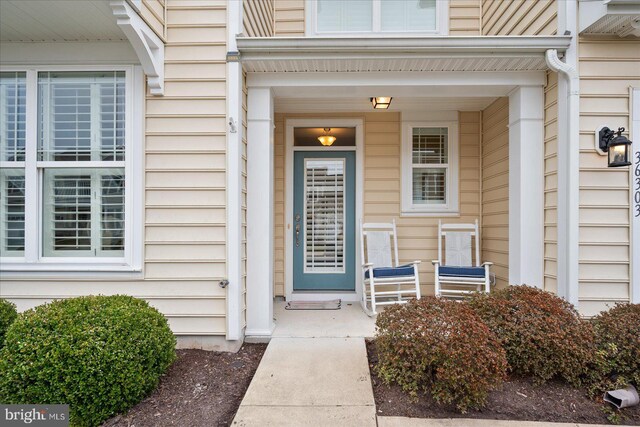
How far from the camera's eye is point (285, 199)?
14.6ft

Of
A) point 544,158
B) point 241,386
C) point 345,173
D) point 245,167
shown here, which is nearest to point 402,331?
point 241,386

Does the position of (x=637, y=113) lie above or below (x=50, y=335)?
above

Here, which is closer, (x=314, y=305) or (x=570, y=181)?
(x=570, y=181)

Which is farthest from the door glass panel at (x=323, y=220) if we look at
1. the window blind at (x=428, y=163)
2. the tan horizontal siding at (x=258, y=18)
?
the tan horizontal siding at (x=258, y=18)

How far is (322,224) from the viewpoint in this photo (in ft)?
14.8

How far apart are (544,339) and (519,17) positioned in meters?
3.16

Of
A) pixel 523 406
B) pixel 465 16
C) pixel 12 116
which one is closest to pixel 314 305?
pixel 523 406

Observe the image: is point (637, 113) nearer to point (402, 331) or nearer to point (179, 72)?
point (402, 331)

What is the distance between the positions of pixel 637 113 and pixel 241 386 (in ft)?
12.7

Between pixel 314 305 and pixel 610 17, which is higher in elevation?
pixel 610 17

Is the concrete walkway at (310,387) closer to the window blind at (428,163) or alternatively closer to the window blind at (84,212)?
the window blind at (84,212)

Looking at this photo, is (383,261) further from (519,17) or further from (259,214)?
(519,17)

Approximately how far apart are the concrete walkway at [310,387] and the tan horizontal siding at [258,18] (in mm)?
2948

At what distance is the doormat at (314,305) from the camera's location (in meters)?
4.06
